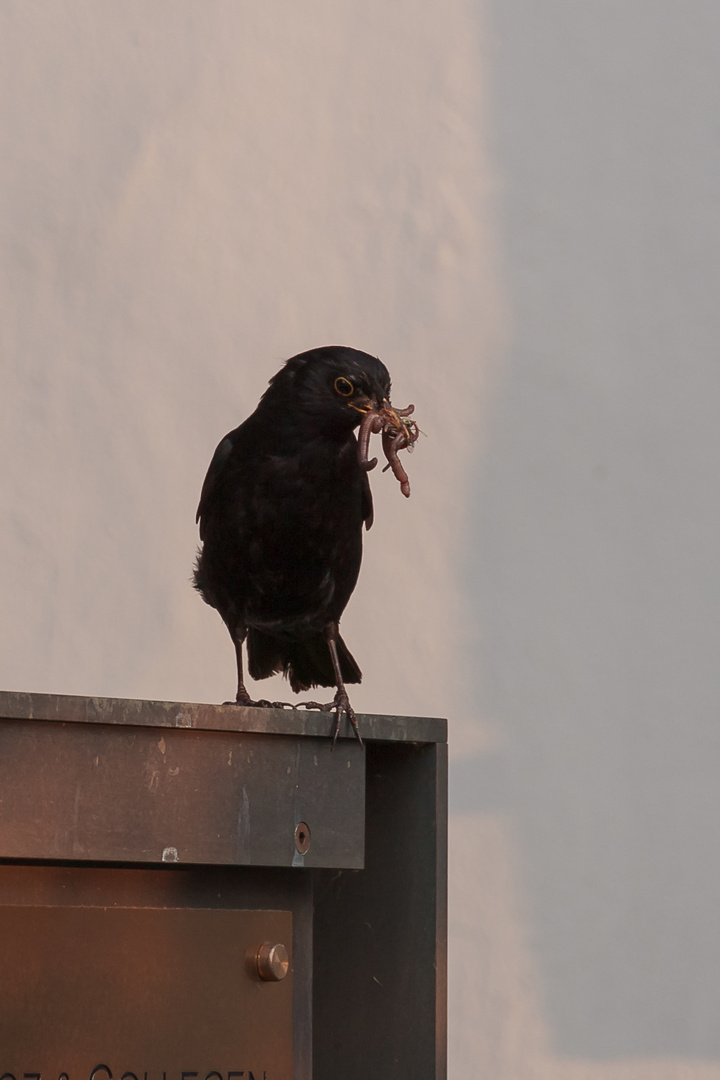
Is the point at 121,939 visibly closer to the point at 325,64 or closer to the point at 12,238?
the point at 12,238

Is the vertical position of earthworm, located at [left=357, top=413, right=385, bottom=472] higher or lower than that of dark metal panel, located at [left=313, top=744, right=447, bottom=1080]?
higher

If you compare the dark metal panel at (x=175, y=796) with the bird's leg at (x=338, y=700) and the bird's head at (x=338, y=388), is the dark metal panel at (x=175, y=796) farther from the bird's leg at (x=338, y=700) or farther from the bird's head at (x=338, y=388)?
the bird's head at (x=338, y=388)

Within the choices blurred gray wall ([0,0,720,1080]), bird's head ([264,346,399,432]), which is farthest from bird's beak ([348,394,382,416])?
blurred gray wall ([0,0,720,1080])

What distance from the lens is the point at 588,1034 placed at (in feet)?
11.7

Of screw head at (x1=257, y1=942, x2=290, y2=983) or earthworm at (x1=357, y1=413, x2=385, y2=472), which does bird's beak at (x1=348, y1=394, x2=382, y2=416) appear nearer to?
earthworm at (x1=357, y1=413, x2=385, y2=472)

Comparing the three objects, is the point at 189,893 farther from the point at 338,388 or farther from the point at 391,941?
the point at 338,388

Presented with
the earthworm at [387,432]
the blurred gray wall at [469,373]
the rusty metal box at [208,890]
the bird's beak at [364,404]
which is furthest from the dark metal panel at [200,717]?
the blurred gray wall at [469,373]

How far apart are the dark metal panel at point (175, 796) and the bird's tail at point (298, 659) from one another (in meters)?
0.80

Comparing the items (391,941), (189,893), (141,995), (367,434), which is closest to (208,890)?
(189,893)

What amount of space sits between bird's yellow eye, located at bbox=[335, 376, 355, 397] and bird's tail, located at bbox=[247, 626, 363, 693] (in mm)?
430

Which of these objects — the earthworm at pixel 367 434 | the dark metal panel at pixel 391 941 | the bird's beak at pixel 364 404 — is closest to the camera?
the dark metal panel at pixel 391 941

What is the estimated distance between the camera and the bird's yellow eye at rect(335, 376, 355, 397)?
2.20 m

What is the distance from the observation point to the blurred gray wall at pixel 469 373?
3.60 m

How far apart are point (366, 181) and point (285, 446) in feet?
5.88
